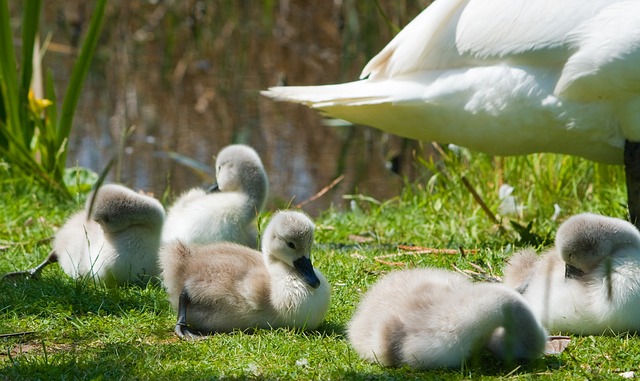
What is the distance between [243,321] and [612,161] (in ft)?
8.26

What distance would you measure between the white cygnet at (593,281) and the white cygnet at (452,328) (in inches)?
17.1

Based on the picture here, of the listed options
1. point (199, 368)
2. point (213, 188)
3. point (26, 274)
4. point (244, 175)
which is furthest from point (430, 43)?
point (199, 368)

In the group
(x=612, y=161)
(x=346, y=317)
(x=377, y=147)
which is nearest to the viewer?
(x=346, y=317)

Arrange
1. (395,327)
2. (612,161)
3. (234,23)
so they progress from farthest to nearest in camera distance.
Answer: (234,23) → (612,161) → (395,327)

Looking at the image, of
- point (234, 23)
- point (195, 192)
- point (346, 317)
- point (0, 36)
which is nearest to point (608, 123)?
point (346, 317)

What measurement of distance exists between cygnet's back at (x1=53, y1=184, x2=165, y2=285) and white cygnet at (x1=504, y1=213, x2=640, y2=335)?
1.87 metres

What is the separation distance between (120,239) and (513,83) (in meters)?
2.08

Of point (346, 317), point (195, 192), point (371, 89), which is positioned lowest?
point (346, 317)

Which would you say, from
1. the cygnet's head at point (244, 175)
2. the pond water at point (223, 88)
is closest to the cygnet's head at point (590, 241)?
the cygnet's head at point (244, 175)

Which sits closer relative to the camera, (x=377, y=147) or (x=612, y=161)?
(x=612, y=161)

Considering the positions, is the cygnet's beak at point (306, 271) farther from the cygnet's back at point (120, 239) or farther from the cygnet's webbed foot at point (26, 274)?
the cygnet's webbed foot at point (26, 274)

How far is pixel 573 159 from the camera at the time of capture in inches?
289

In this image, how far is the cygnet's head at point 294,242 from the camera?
13.4ft

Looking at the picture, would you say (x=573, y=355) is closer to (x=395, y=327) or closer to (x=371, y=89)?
(x=395, y=327)
